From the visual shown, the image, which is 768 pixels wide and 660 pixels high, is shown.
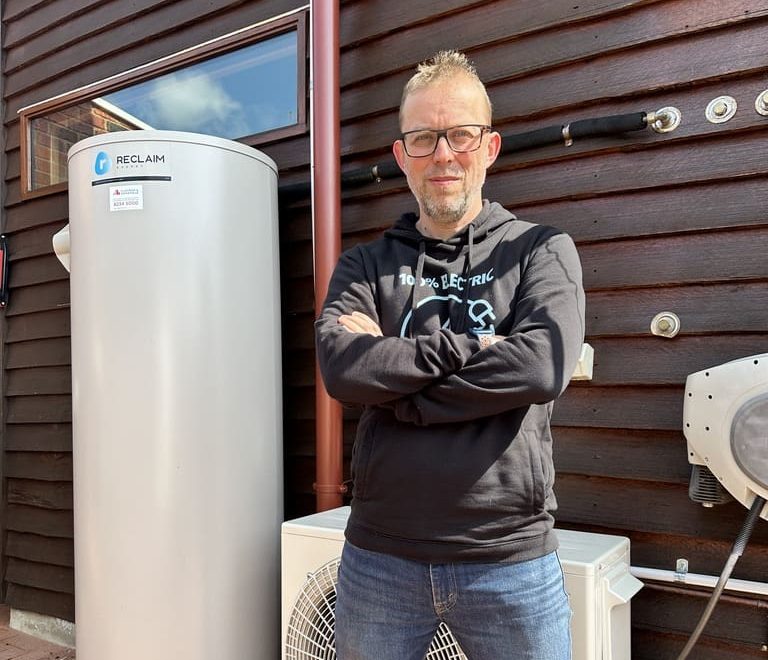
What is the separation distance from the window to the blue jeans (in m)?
1.78

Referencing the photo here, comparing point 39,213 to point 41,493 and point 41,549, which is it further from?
point 41,549

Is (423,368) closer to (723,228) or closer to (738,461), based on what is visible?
(738,461)

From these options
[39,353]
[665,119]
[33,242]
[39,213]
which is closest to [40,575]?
[39,353]

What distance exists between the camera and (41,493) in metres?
3.20

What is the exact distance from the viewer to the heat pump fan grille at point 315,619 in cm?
174

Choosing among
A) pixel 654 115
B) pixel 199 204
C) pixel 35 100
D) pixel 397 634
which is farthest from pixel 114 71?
pixel 397 634

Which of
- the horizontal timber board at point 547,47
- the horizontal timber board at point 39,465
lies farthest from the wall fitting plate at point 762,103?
the horizontal timber board at point 39,465

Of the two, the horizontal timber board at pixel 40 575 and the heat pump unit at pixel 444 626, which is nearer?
the heat pump unit at pixel 444 626

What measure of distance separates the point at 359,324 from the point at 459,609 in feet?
1.73

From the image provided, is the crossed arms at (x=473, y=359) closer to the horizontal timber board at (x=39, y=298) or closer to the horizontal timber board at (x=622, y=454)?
the horizontal timber board at (x=622, y=454)

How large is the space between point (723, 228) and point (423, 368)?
39.7 inches

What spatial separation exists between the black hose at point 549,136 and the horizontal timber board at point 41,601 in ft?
7.49

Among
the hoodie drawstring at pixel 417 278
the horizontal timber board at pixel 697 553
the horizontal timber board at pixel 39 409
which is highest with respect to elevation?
the hoodie drawstring at pixel 417 278

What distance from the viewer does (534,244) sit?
1273 mm
